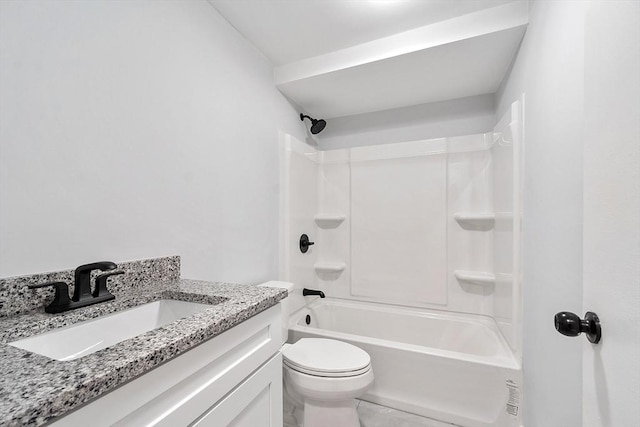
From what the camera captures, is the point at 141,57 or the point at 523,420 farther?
the point at 523,420

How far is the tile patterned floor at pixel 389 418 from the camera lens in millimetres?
1580

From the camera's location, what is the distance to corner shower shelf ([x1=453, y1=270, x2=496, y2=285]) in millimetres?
2046

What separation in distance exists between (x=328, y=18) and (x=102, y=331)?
1.72 metres

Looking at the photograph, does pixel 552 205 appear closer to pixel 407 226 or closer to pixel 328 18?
pixel 407 226

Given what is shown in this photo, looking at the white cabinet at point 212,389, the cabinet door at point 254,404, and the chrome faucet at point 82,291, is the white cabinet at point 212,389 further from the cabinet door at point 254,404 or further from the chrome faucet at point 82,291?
the chrome faucet at point 82,291

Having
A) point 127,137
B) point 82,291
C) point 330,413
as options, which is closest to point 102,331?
point 82,291

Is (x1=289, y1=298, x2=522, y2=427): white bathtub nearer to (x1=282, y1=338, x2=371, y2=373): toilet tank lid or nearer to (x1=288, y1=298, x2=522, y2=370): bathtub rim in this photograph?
(x1=288, y1=298, x2=522, y2=370): bathtub rim

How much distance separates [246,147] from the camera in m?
1.68

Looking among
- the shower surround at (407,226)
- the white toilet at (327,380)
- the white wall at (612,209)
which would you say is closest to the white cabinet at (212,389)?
the white toilet at (327,380)

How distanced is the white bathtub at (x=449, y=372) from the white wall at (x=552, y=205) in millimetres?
111

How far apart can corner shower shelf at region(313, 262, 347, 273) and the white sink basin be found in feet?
5.23

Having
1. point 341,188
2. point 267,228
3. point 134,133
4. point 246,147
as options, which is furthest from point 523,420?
point 134,133

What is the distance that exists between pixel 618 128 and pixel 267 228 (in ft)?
5.46

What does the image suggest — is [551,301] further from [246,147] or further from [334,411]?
[246,147]
